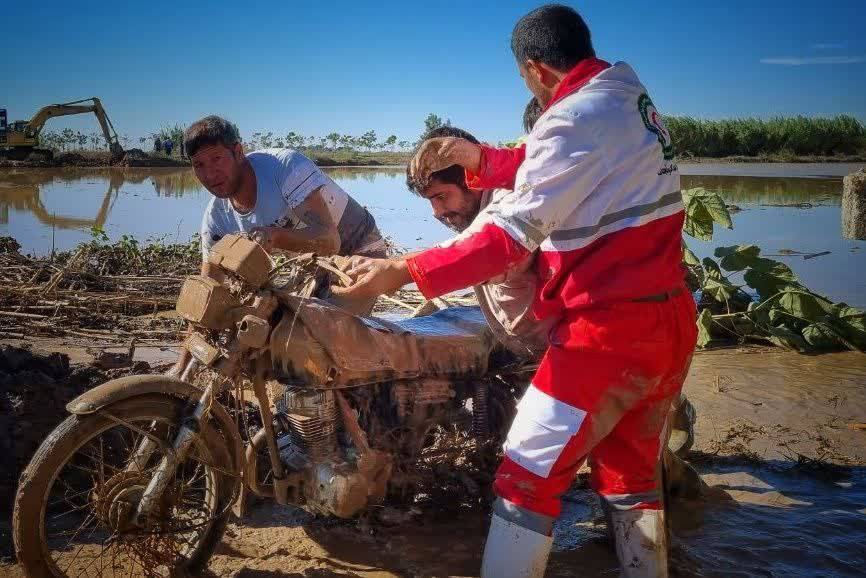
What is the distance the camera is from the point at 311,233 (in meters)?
4.01

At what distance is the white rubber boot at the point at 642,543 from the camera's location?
8.84 ft

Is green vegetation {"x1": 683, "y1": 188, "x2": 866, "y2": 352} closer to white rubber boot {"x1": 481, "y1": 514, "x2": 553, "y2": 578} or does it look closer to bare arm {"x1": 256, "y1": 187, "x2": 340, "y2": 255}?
bare arm {"x1": 256, "y1": 187, "x2": 340, "y2": 255}

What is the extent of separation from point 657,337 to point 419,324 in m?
1.32

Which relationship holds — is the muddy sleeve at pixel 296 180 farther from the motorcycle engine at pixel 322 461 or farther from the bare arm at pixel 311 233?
the motorcycle engine at pixel 322 461

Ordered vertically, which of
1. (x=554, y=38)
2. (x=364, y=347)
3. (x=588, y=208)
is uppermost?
(x=554, y=38)

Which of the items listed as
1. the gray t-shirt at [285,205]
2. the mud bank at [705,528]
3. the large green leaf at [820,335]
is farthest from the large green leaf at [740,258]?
the gray t-shirt at [285,205]

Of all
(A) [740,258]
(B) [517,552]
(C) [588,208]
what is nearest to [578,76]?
(C) [588,208]

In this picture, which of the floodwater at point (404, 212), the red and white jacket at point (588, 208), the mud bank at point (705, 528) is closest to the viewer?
the red and white jacket at point (588, 208)

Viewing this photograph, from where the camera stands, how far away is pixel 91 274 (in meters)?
8.30

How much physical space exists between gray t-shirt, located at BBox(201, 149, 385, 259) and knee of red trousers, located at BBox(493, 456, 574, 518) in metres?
2.35

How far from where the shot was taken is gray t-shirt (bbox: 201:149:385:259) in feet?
14.5

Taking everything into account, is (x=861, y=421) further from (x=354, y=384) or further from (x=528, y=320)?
(x=354, y=384)

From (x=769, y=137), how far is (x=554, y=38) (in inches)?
1474

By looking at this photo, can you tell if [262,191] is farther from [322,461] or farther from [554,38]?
[554,38]
